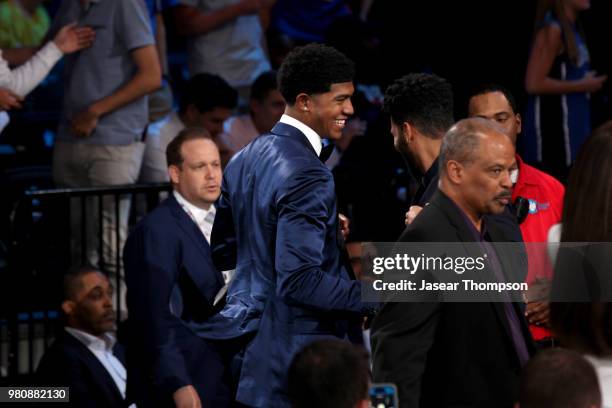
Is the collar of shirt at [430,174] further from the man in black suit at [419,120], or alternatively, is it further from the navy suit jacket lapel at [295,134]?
the navy suit jacket lapel at [295,134]

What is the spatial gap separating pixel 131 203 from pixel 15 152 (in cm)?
98

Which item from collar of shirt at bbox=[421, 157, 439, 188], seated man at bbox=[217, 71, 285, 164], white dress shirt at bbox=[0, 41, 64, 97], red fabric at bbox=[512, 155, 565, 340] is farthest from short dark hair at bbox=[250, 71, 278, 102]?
collar of shirt at bbox=[421, 157, 439, 188]

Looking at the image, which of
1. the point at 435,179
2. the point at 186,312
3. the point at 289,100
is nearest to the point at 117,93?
the point at 186,312

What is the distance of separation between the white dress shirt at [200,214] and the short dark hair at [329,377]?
2.57 metres

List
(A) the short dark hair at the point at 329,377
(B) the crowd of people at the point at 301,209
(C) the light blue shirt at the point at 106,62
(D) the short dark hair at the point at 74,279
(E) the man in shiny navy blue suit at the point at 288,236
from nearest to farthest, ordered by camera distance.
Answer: (A) the short dark hair at the point at 329,377, (B) the crowd of people at the point at 301,209, (E) the man in shiny navy blue suit at the point at 288,236, (D) the short dark hair at the point at 74,279, (C) the light blue shirt at the point at 106,62

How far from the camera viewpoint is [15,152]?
8258mm

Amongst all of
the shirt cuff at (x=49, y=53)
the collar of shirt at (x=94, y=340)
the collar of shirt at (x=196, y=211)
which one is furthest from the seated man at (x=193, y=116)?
the collar of shirt at (x=196, y=211)

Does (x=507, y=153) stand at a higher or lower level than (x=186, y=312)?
higher

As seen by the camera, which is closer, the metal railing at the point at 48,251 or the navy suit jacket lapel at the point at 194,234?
the navy suit jacket lapel at the point at 194,234

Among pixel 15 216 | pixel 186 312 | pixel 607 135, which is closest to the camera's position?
pixel 607 135

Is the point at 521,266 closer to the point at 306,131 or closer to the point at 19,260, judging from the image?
the point at 306,131

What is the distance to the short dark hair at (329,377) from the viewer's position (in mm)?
3475

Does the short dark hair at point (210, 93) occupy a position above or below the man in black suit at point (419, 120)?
below

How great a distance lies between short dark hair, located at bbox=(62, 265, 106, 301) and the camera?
680cm
